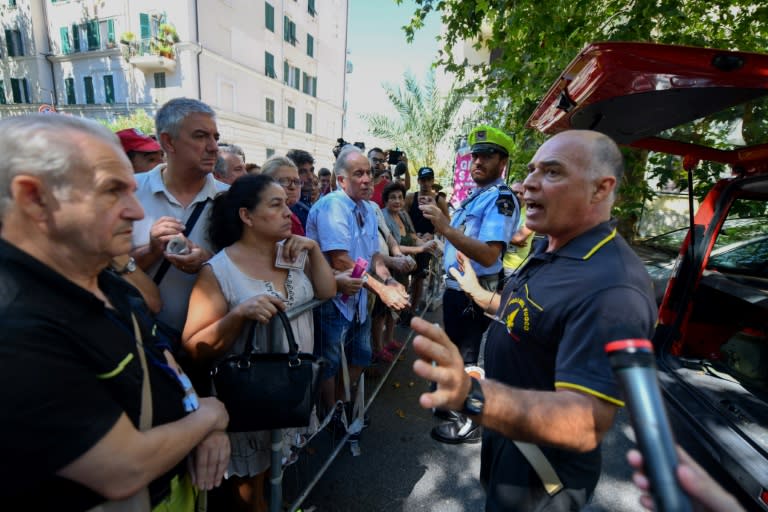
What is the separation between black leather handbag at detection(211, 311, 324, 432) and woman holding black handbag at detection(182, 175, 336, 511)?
0.16 m

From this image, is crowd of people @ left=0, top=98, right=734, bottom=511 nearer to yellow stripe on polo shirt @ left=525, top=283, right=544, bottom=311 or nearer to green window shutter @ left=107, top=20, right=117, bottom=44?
yellow stripe on polo shirt @ left=525, top=283, right=544, bottom=311

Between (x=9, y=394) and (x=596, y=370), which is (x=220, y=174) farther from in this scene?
(x=596, y=370)

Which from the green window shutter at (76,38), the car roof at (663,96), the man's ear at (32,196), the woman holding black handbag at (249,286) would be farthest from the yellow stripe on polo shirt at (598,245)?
the green window shutter at (76,38)

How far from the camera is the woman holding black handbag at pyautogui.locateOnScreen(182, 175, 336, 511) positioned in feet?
5.70

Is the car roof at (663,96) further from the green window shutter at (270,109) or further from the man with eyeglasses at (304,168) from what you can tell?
the green window shutter at (270,109)

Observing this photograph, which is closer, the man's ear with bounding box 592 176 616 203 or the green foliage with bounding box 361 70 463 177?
the man's ear with bounding box 592 176 616 203

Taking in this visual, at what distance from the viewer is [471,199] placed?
3.00m

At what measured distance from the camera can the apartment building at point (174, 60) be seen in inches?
864

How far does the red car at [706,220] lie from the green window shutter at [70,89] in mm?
34042

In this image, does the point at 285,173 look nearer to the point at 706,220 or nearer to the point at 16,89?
the point at 706,220

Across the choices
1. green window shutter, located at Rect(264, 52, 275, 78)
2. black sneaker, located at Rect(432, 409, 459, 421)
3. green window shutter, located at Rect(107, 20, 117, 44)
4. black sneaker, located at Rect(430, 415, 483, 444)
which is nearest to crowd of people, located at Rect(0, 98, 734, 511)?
black sneaker, located at Rect(430, 415, 483, 444)

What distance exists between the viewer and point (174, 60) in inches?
859

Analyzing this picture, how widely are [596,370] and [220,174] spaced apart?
3.60 metres

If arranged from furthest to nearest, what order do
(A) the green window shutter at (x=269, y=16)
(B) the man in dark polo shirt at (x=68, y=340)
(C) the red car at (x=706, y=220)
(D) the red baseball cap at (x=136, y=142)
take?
(A) the green window shutter at (x=269, y=16) → (D) the red baseball cap at (x=136, y=142) → (C) the red car at (x=706, y=220) → (B) the man in dark polo shirt at (x=68, y=340)
